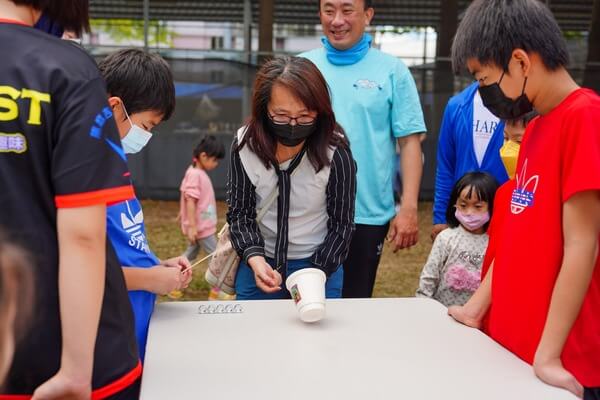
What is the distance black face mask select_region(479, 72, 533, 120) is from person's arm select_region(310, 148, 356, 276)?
625mm

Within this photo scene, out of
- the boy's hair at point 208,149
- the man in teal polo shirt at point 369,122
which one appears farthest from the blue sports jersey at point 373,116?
the boy's hair at point 208,149

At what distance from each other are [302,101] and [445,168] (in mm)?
1304

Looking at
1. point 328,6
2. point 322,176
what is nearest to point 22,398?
point 322,176

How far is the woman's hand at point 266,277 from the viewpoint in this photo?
1.96m

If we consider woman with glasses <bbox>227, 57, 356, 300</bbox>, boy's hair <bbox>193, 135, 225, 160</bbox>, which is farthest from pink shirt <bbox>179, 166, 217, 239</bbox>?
woman with glasses <bbox>227, 57, 356, 300</bbox>

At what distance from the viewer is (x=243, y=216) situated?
2139mm

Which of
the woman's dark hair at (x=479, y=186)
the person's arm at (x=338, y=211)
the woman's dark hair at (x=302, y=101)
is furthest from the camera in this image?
the woman's dark hair at (x=479, y=186)

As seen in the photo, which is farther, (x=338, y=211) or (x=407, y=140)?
(x=407, y=140)

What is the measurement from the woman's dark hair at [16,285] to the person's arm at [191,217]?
4.07 meters

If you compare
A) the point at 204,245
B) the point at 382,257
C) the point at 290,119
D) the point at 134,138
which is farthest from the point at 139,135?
the point at 382,257

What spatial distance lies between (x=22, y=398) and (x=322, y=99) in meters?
1.22

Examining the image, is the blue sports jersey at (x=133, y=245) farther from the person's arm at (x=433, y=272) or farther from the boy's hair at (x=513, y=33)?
the person's arm at (x=433, y=272)

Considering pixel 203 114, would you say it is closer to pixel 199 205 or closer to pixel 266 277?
pixel 199 205

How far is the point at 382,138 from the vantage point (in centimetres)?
270
